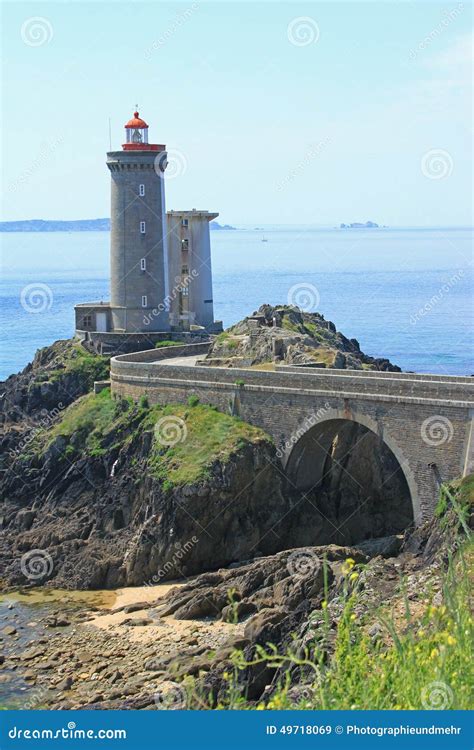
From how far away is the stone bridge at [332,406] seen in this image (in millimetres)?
36219

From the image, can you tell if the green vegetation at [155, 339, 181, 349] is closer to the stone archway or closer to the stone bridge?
the stone bridge

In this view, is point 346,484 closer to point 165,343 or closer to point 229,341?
point 229,341

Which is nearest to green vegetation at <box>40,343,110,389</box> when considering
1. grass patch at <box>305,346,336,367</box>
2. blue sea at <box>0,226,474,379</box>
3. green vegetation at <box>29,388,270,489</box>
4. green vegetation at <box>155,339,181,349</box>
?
green vegetation at <box>155,339,181,349</box>

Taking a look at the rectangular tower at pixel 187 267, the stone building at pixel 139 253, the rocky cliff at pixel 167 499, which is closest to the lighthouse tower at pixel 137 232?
the stone building at pixel 139 253

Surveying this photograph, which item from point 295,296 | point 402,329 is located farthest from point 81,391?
point 295,296

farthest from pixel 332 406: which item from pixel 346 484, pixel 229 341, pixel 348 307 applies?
pixel 348 307

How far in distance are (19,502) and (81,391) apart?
8986mm

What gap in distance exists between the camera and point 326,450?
4300cm

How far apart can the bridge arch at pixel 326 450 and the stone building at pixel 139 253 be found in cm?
1741

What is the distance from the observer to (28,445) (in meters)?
49.7

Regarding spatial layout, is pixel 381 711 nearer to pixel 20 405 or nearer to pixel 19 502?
pixel 19 502

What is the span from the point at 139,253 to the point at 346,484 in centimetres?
1906

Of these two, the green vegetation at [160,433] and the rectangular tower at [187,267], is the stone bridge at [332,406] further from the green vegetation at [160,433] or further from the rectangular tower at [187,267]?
the rectangular tower at [187,267]

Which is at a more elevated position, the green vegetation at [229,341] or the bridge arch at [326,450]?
the green vegetation at [229,341]
